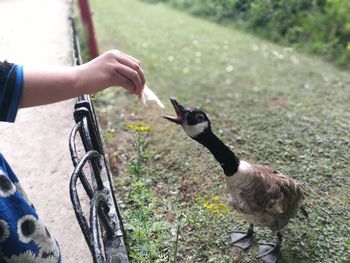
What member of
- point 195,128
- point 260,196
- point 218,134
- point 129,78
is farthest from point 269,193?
point 218,134

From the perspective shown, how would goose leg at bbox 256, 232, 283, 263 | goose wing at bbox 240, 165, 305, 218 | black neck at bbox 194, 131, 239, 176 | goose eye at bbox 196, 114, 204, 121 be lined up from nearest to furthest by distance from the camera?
1. goose eye at bbox 196, 114, 204, 121
2. black neck at bbox 194, 131, 239, 176
3. goose wing at bbox 240, 165, 305, 218
4. goose leg at bbox 256, 232, 283, 263

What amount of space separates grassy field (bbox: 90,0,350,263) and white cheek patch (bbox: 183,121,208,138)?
1.38 ft

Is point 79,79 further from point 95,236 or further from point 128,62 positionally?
point 95,236

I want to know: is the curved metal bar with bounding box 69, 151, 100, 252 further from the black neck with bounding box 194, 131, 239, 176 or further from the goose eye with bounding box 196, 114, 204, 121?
the black neck with bounding box 194, 131, 239, 176

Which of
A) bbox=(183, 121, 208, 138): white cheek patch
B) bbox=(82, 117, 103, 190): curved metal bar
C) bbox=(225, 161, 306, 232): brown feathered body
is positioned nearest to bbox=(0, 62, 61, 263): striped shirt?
bbox=(82, 117, 103, 190): curved metal bar

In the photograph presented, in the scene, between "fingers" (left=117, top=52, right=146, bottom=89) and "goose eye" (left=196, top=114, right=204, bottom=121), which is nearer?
"fingers" (left=117, top=52, right=146, bottom=89)

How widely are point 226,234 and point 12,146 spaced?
184cm

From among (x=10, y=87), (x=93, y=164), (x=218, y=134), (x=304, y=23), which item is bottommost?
(x=218, y=134)

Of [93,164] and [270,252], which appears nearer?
[93,164]

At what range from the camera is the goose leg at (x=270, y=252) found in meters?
2.48

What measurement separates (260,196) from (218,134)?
1.69 metres

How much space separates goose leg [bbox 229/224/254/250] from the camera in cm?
258

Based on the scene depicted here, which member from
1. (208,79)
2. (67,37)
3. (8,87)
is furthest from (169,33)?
(8,87)

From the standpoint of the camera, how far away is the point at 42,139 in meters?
3.48
